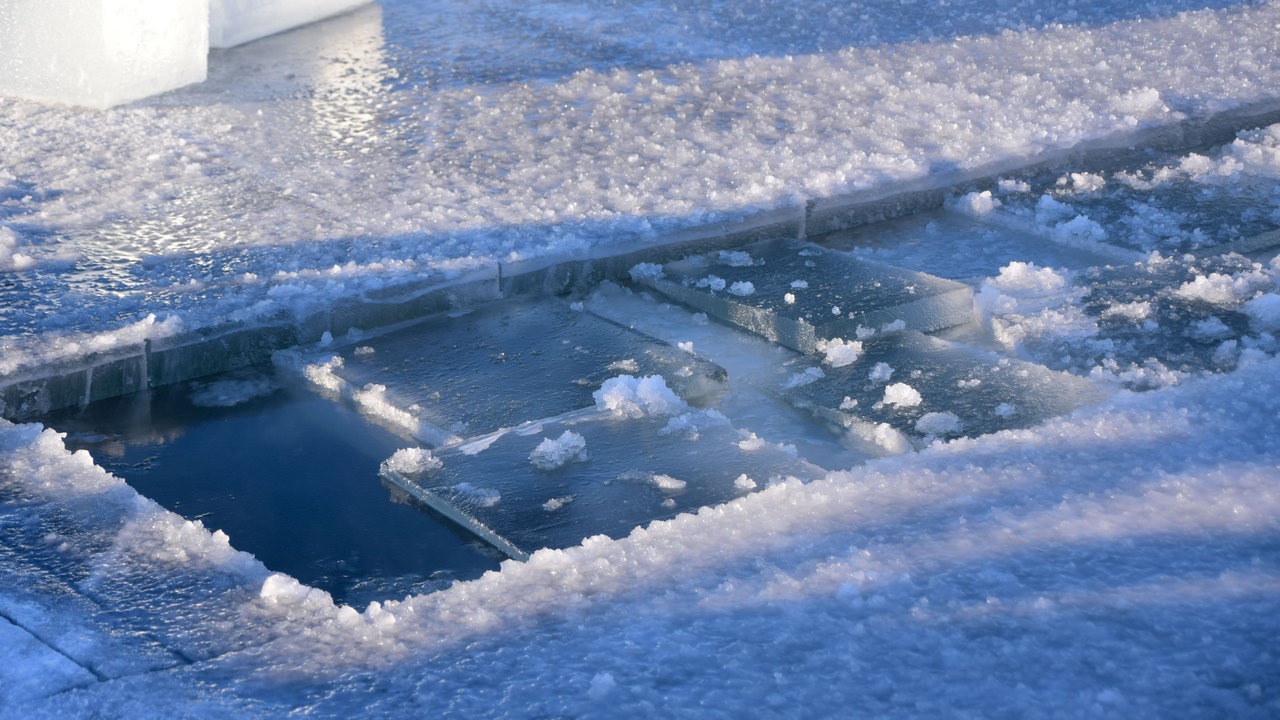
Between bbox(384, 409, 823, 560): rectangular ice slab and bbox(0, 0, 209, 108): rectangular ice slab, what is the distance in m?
2.75

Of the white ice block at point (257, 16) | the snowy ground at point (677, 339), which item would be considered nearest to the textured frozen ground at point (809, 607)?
Answer: the snowy ground at point (677, 339)

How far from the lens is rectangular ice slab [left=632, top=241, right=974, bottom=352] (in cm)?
269

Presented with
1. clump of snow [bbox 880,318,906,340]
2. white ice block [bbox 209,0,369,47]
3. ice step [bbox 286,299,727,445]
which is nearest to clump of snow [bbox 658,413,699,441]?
ice step [bbox 286,299,727,445]

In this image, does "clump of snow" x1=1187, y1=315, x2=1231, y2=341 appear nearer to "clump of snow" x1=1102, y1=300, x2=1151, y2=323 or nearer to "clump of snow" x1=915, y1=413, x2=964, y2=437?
"clump of snow" x1=1102, y1=300, x2=1151, y2=323

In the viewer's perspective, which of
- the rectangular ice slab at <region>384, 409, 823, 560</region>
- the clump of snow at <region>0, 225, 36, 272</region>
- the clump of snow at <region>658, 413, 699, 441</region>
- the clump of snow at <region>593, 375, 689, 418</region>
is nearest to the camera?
the rectangular ice slab at <region>384, 409, 823, 560</region>

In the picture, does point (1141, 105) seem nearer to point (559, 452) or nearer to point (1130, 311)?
point (1130, 311)

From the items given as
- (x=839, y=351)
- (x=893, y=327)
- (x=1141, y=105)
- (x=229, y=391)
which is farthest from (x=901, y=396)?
(x=1141, y=105)

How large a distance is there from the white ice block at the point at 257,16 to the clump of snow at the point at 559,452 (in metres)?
3.75

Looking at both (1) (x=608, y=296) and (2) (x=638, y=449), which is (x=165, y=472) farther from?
(1) (x=608, y=296)

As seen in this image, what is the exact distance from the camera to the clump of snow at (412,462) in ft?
6.88

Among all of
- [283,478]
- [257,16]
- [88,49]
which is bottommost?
[283,478]

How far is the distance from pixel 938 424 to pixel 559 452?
2.37 feet

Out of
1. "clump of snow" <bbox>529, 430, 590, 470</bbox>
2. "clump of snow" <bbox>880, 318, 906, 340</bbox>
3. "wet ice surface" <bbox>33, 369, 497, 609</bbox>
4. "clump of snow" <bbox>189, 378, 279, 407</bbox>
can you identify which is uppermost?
"clump of snow" <bbox>880, 318, 906, 340</bbox>

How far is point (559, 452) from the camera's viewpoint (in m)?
2.12
